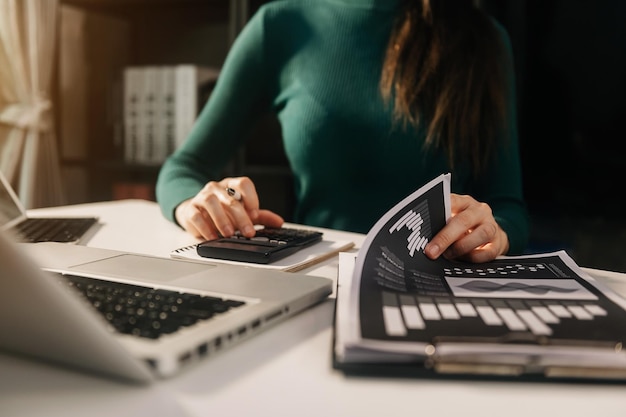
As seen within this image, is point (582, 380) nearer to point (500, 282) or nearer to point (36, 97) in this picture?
point (500, 282)

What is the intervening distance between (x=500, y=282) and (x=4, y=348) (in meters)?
0.39

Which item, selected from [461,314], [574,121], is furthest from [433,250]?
[574,121]

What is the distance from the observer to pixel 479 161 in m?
1.08

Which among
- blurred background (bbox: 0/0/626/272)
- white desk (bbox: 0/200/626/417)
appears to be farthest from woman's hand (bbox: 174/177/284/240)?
blurred background (bbox: 0/0/626/272)

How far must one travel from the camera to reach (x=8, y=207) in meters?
0.87

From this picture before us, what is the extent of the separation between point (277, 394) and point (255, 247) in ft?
1.05

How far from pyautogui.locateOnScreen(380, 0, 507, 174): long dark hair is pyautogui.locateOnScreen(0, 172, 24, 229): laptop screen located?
2.13ft

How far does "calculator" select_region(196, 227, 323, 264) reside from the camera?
64 centimetres

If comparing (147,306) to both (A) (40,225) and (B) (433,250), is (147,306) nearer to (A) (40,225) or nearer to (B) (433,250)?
(B) (433,250)

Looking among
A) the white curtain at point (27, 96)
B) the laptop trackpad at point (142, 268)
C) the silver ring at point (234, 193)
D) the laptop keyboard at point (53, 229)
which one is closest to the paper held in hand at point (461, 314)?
the laptop trackpad at point (142, 268)

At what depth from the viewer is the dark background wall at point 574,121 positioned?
1.55 metres

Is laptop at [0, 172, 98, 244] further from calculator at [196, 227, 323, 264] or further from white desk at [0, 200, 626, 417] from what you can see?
white desk at [0, 200, 626, 417]

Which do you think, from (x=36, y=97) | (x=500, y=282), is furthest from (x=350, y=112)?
(x=36, y=97)

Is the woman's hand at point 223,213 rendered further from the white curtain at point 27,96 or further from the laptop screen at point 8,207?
the white curtain at point 27,96
